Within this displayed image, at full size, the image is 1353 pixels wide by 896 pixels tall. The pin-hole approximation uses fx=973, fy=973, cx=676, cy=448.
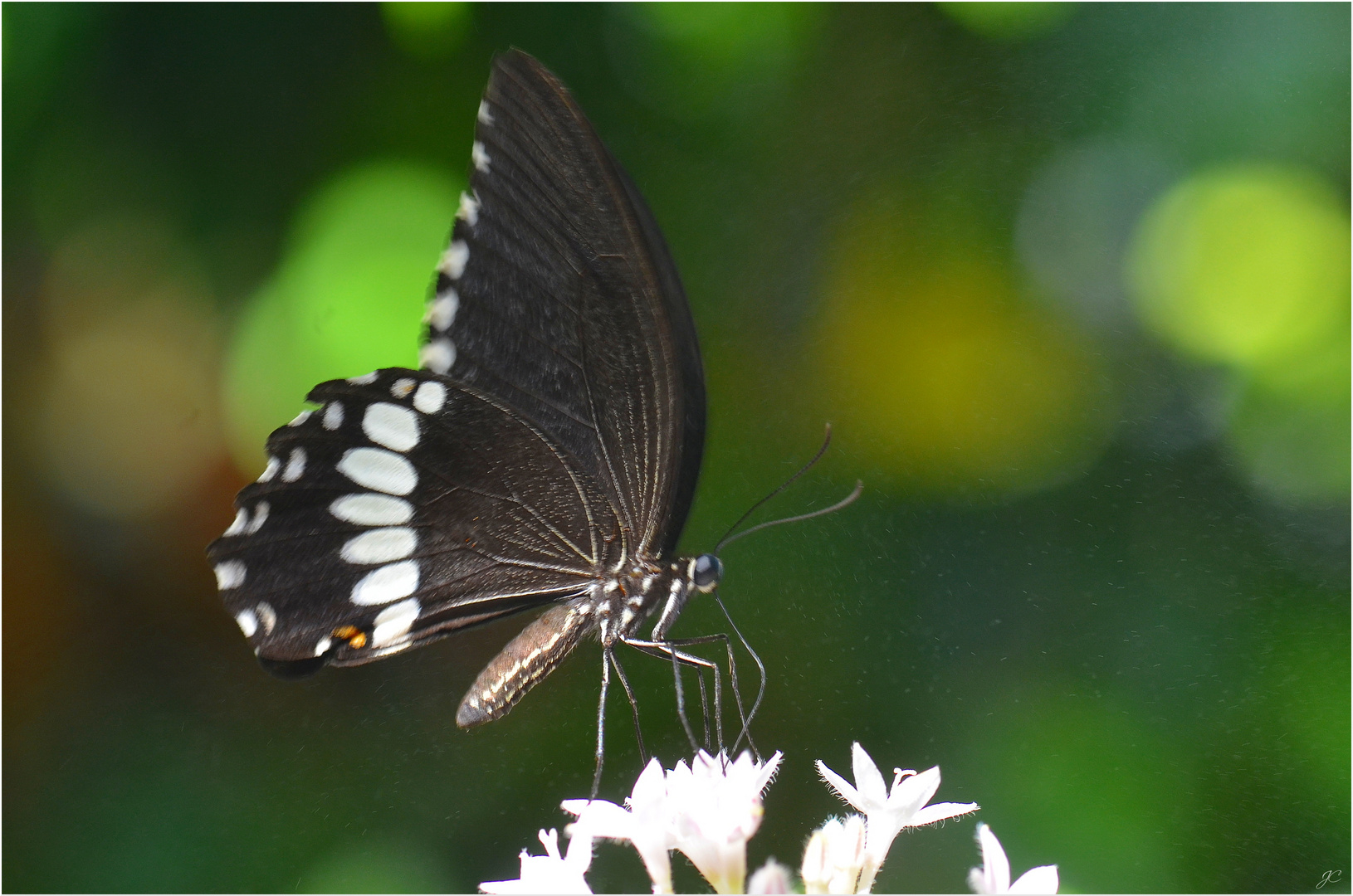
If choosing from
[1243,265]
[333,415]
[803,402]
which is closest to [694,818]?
[333,415]

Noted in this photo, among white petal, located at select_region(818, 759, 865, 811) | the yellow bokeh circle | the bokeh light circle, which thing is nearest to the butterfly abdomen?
white petal, located at select_region(818, 759, 865, 811)

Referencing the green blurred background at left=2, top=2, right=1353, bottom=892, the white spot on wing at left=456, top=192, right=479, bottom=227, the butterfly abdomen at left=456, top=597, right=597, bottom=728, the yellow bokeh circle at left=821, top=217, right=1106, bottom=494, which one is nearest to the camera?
the butterfly abdomen at left=456, top=597, right=597, bottom=728

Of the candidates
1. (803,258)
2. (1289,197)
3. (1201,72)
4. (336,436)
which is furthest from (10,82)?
(1289,197)

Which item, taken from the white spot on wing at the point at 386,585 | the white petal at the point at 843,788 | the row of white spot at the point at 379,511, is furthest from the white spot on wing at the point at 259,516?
the white petal at the point at 843,788

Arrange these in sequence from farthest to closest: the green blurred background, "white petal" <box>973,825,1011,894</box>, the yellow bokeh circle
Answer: the yellow bokeh circle < the green blurred background < "white petal" <box>973,825,1011,894</box>

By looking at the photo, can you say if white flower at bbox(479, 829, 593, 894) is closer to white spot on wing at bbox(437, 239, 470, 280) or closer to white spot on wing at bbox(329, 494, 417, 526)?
white spot on wing at bbox(329, 494, 417, 526)

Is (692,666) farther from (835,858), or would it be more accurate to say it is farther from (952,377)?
(952,377)

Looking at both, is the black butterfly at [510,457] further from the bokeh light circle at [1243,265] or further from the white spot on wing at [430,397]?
the bokeh light circle at [1243,265]
